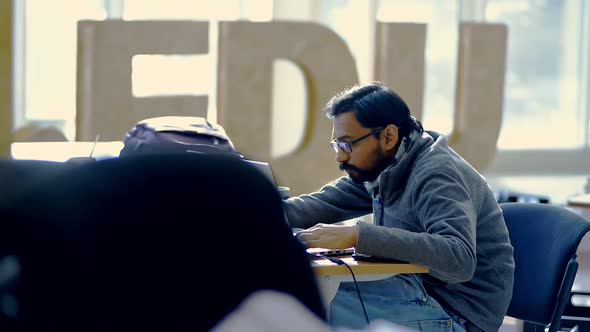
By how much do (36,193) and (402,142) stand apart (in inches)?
77.5

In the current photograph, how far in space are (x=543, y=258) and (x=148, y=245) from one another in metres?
2.00

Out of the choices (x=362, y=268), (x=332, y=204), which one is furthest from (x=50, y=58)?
(x=362, y=268)

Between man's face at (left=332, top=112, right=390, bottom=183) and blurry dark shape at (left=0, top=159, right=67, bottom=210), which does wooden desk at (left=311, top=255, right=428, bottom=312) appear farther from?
blurry dark shape at (left=0, top=159, right=67, bottom=210)

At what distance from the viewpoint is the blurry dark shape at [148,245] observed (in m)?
1.00

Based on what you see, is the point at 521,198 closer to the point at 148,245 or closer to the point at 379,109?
the point at 379,109

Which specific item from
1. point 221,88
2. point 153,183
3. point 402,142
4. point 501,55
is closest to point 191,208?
point 153,183

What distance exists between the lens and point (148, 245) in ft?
3.42

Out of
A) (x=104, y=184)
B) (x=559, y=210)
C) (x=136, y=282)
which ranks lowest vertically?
(x=559, y=210)

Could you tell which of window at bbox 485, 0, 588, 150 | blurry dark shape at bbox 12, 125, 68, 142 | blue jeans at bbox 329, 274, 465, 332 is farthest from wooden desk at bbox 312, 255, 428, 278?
window at bbox 485, 0, 588, 150

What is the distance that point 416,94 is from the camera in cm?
581

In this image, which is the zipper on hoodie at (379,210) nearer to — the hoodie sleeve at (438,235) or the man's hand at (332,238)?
the hoodie sleeve at (438,235)

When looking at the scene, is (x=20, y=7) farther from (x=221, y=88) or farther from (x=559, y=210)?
(x=559, y=210)

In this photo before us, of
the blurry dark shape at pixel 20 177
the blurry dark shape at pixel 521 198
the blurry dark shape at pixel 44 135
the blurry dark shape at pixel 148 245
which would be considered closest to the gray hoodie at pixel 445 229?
the blurry dark shape at pixel 148 245

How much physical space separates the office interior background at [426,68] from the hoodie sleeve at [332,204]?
2551 millimetres
